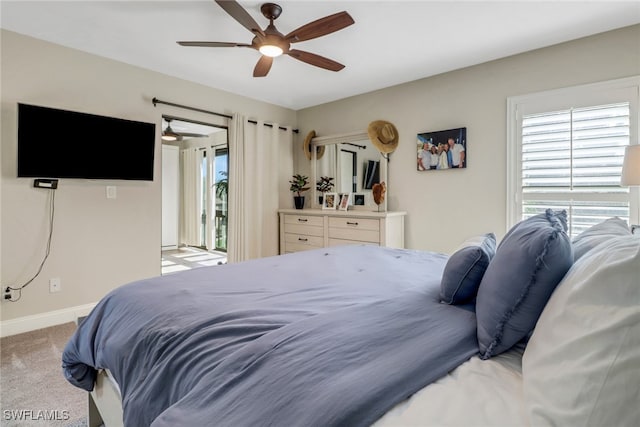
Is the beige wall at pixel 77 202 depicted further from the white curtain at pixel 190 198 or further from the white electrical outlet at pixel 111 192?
the white curtain at pixel 190 198

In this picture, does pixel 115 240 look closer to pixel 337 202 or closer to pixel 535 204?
pixel 337 202

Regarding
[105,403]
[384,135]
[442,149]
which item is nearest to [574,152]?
[442,149]

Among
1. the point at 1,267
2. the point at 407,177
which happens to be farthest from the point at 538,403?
the point at 1,267

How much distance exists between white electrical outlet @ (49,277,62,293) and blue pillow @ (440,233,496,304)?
3433mm

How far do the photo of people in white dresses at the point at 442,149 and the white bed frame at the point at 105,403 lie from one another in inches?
137

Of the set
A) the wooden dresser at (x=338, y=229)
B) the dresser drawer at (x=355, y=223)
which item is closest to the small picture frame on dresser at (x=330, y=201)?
the wooden dresser at (x=338, y=229)

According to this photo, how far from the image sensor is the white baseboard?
2787mm

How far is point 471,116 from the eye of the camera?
351 centimetres

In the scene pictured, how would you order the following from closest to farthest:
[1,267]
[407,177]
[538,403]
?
[538,403] → [1,267] → [407,177]

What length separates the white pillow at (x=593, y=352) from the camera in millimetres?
554

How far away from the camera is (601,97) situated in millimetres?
2814

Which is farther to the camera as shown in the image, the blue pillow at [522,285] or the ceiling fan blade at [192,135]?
the ceiling fan blade at [192,135]

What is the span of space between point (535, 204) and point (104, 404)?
3620 mm

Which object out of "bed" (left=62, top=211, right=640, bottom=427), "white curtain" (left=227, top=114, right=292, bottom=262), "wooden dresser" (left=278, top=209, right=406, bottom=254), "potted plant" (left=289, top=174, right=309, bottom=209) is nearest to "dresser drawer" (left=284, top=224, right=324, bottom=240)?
"wooden dresser" (left=278, top=209, right=406, bottom=254)
